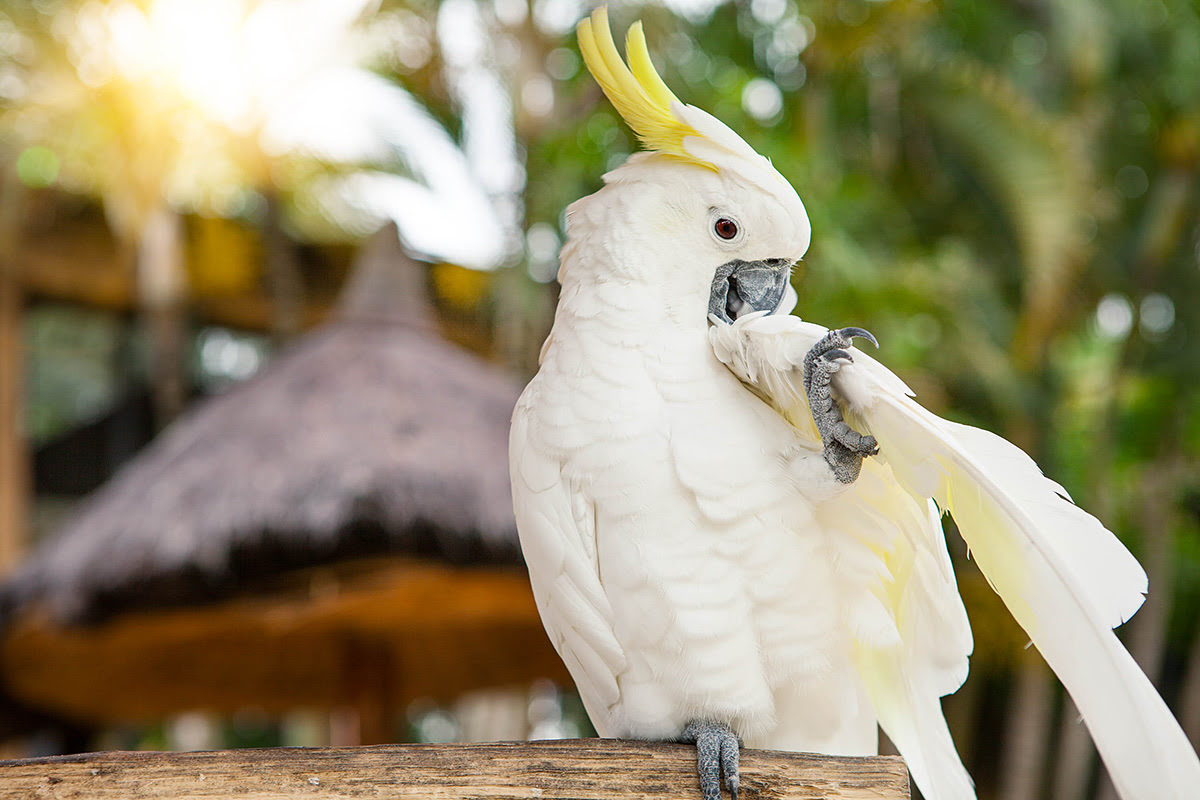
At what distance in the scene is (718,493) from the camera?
1312 mm

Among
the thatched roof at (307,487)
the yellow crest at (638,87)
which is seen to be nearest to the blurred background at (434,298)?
the thatched roof at (307,487)

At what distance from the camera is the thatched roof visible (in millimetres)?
3500

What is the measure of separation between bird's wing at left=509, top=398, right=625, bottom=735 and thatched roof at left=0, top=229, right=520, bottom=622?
6.98 feet

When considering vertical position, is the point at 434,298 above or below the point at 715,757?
above

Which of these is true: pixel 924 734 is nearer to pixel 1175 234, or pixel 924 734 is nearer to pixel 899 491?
pixel 899 491

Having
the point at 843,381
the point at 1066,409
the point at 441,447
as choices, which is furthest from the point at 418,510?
the point at 1066,409

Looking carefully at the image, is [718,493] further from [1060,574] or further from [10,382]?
[10,382]

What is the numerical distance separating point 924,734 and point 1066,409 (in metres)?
5.52

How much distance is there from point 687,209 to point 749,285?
0.14 meters

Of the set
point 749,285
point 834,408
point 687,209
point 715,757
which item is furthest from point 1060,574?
point 687,209

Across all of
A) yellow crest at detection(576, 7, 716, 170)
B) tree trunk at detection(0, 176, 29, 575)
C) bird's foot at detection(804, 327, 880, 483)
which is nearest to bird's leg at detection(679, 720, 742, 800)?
bird's foot at detection(804, 327, 880, 483)

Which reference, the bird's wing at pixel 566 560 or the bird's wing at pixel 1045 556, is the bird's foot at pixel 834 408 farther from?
the bird's wing at pixel 566 560

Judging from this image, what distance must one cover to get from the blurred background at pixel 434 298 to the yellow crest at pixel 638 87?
2013 mm

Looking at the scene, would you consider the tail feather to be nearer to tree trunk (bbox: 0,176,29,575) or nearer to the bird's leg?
the bird's leg
